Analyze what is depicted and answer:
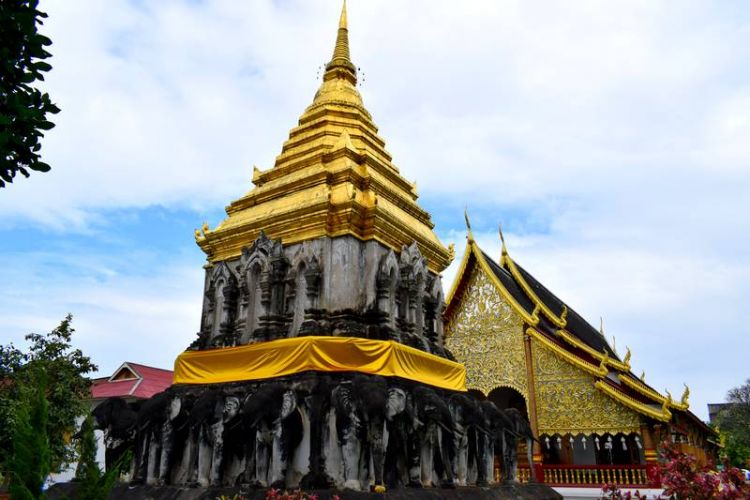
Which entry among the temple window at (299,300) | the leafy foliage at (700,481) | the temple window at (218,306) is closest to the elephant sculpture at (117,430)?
the temple window at (218,306)

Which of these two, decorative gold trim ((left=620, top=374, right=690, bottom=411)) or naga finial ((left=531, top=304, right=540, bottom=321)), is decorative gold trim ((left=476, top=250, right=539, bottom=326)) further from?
decorative gold trim ((left=620, top=374, right=690, bottom=411))

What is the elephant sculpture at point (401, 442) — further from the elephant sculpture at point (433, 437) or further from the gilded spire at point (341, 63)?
the gilded spire at point (341, 63)

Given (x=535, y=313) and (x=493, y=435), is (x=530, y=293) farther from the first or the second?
(x=493, y=435)

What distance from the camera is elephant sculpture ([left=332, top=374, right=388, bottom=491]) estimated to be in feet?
19.8

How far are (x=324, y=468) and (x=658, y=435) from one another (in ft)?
28.7

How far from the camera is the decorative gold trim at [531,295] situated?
14.8 meters

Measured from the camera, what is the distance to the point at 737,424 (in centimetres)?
3662

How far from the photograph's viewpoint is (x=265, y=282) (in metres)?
7.94

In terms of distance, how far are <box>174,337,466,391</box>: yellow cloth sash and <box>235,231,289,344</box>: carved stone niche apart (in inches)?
13.9

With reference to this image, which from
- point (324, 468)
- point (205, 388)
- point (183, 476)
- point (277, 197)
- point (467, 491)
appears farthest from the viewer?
point (277, 197)

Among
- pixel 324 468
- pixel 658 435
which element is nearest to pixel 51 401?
pixel 324 468

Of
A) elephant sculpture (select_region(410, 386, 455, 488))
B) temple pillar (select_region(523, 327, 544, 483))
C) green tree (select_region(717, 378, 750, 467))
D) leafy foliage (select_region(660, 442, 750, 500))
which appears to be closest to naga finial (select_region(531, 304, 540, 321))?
temple pillar (select_region(523, 327, 544, 483))

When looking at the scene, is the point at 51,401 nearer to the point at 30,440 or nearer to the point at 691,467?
the point at 30,440

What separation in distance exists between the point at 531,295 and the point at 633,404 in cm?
457
